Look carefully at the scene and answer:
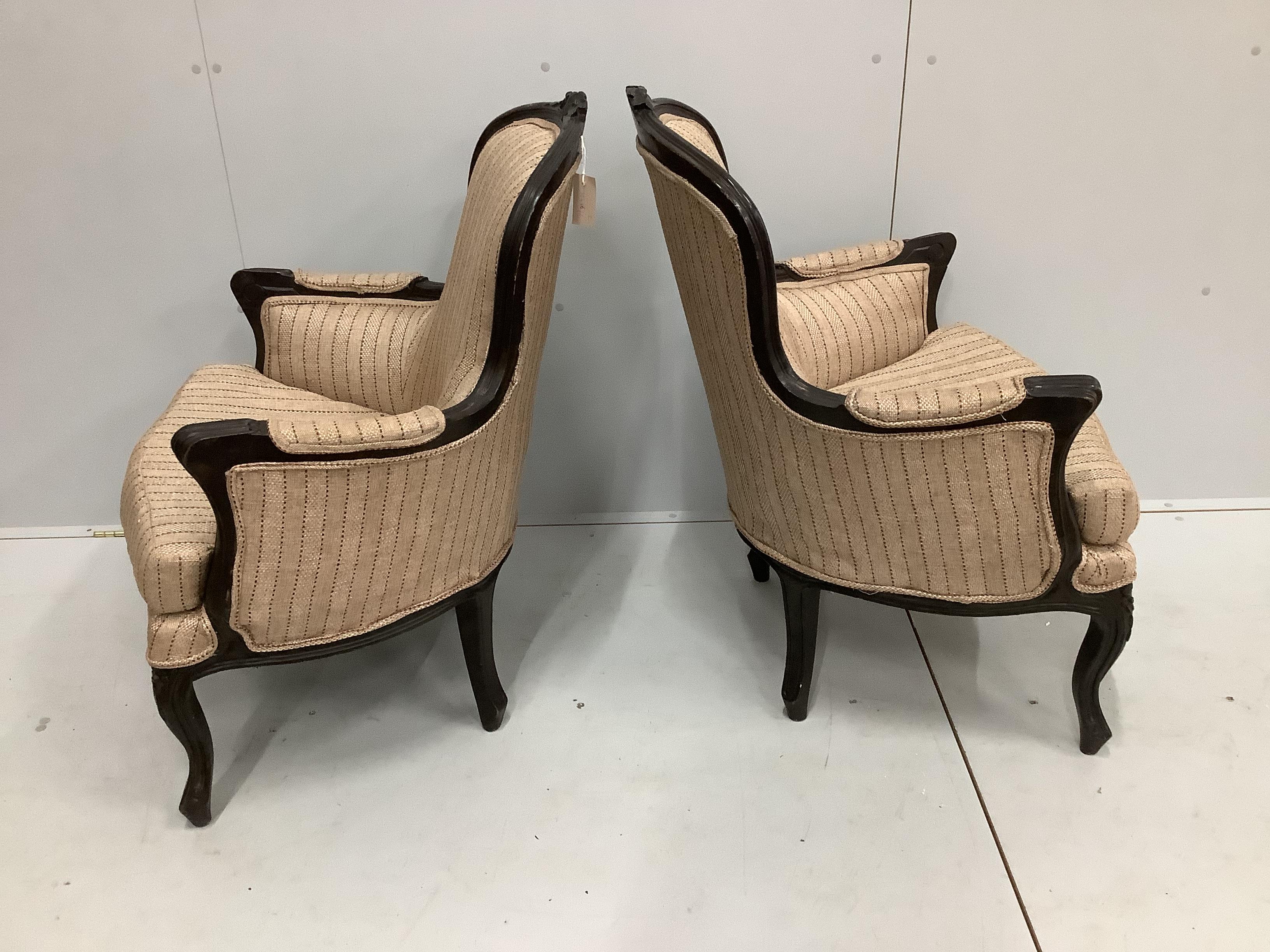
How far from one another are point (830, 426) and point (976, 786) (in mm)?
649

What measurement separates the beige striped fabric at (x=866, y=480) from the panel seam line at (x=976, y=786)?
0.65 ft

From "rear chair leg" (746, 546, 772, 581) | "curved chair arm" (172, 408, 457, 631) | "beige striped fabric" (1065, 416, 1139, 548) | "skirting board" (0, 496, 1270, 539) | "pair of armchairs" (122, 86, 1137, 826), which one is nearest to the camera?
"curved chair arm" (172, 408, 457, 631)

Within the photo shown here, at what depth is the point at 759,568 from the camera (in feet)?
6.14

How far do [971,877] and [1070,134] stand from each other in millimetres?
1436

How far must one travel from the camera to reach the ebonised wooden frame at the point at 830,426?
115 cm

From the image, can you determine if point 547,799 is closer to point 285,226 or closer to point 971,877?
point 971,877

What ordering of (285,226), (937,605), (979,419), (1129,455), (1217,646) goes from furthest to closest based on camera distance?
(1129,455) → (285,226) → (1217,646) → (937,605) → (979,419)

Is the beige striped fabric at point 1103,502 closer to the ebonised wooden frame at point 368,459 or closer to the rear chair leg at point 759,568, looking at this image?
the rear chair leg at point 759,568

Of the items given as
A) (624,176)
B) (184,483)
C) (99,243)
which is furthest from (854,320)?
(99,243)

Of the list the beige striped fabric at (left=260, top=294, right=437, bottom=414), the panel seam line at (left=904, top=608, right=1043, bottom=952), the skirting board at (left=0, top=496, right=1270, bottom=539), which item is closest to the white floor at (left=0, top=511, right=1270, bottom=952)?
the panel seam line at (left=904, top=608, right=1043, bottom=952)

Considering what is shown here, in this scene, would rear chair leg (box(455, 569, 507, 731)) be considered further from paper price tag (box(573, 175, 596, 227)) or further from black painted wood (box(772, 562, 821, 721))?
paper price tag (box(573, 175, 596, 227))

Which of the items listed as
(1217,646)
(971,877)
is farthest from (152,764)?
(1217,646)

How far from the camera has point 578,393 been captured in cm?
197

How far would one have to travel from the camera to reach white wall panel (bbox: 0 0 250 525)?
168 centimetres
